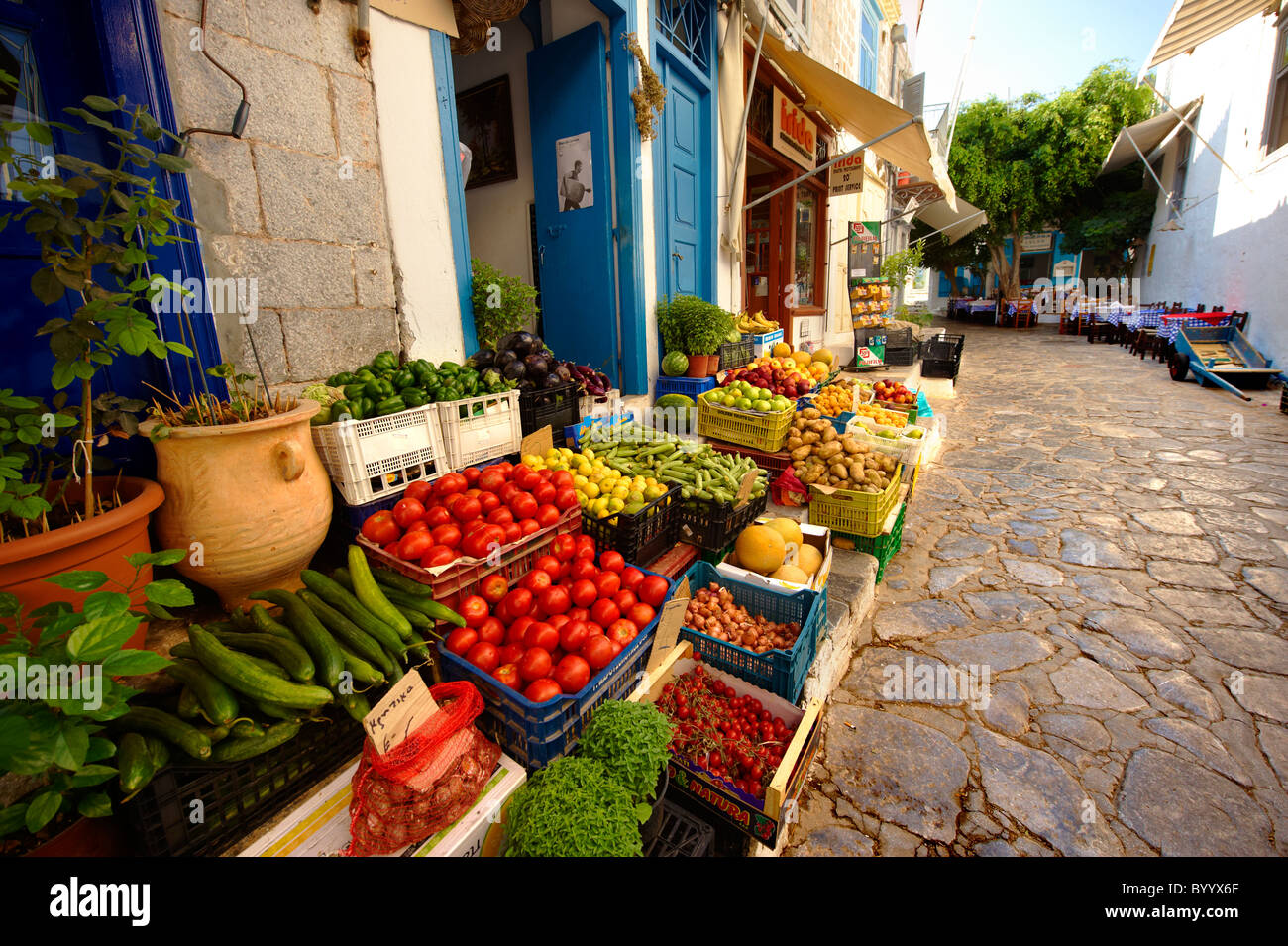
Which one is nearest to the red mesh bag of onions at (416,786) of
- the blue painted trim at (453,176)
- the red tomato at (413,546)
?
the red tomato at (413,546)

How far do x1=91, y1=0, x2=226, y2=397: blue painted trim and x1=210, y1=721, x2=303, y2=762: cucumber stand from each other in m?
1.97

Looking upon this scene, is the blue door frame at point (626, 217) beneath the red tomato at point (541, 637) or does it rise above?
above

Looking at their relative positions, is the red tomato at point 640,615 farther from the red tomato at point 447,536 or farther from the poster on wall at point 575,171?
the poster on wall at point 575,171

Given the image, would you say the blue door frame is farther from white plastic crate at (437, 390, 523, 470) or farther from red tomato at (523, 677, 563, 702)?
red tomato at (523, 677, 563, 702)

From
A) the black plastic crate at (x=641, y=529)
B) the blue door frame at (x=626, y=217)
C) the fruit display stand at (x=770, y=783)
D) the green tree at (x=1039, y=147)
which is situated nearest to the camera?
the fruit display stand at (x=770, y=783)

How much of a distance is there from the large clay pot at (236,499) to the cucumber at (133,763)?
3.48 ft

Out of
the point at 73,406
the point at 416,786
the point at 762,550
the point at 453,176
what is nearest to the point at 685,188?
the point at 453,176

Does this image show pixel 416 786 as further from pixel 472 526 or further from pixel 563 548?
pixel 563 548

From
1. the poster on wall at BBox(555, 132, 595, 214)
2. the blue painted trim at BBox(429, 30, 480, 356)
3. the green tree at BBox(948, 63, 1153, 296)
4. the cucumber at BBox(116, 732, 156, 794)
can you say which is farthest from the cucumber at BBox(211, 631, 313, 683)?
the green tree at BBox(948, 63, 1153, 296)

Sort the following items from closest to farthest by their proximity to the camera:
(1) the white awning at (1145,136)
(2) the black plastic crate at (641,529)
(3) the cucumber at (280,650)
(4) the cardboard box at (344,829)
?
(4) the cardboard box at (344,829) < (3) the cucumber at (280,650) < (2) the black plastic crate at (641,529) < (1) the white awning at (1145,136)

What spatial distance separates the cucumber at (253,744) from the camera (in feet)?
5.78

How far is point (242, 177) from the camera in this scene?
3121 mm

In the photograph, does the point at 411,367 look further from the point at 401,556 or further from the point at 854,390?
the point at 854,390
